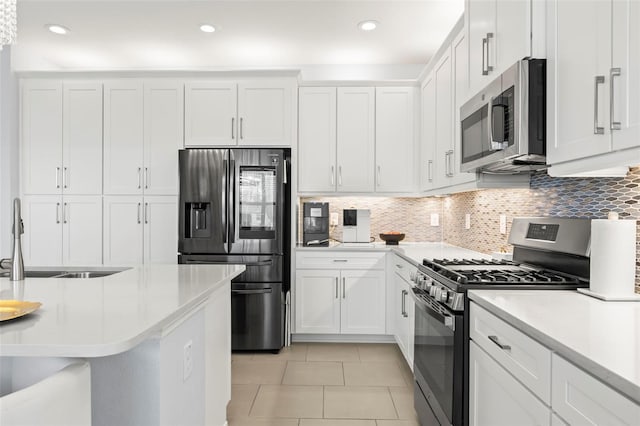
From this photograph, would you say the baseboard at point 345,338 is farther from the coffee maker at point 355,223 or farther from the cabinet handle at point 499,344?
the cabinet handle at point 499,344

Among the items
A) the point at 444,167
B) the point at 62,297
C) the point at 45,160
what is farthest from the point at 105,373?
the point at 45,160

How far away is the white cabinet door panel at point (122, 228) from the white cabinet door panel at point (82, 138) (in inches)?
8.5

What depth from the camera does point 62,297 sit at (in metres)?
1.57

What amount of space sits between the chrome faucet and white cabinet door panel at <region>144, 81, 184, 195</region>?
2083 mm

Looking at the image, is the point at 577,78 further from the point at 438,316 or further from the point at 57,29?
the point at 57,29

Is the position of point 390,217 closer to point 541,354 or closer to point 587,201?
point 587,201

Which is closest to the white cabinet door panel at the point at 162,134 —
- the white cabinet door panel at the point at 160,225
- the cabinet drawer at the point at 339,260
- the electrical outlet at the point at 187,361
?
the white cabinet door panel at the point at 160,225

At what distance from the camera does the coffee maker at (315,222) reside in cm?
406

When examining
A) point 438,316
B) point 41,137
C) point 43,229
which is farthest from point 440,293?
point 41,137

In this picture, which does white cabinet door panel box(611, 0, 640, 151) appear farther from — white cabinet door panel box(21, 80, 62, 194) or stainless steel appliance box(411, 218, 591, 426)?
white cabinet door panel box(21, 80, 62, 194)

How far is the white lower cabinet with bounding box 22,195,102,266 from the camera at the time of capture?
397cm

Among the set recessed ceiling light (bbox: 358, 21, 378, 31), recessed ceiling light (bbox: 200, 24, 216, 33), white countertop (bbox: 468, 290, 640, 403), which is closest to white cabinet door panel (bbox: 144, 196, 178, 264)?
recessed ceiling light (bbox: 200, 24, 216, 33)

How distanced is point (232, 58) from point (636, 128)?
3832mm

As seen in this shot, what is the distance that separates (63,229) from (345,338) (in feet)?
9.33
